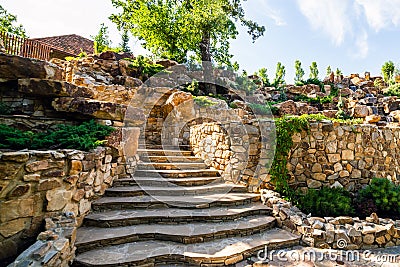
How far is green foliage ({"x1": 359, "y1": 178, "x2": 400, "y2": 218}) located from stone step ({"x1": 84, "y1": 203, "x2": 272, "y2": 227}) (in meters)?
2.20

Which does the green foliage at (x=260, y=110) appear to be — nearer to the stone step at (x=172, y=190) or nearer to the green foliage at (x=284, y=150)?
the green foliage at (x=284, y=150)

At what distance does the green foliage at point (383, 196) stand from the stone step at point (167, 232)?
246 cm

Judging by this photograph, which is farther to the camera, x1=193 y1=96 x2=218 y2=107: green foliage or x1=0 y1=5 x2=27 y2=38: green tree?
x1=0 y1=5 x2=27 y2=38: green tree

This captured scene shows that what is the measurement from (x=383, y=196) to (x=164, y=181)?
4361mm

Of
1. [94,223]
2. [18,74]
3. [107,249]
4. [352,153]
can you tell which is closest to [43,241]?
[107,249]

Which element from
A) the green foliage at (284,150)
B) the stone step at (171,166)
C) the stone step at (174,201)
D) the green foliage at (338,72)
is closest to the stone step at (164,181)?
the stone step at (174,201)

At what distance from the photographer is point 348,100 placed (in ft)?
43.8

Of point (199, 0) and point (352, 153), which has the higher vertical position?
point (199, 0)

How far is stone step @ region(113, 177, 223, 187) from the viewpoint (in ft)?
14.0

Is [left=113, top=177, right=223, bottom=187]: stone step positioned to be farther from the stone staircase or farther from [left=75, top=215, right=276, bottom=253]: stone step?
[left=75, top=215, right=276, bottom=253]: stone step

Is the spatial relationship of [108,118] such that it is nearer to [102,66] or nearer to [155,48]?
[102,66]

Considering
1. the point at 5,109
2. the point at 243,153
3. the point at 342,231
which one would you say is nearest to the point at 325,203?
the point at 342,231

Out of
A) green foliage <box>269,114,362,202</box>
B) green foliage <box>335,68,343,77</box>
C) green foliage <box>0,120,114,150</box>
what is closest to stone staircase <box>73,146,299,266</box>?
green foliage <box>269,114,362,202</box>

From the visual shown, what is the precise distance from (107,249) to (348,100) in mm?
15237
